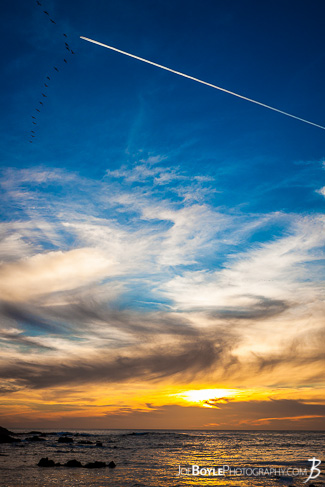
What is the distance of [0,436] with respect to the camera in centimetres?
6159

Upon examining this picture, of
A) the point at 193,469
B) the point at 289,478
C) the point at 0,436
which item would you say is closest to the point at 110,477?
the point at 193,469

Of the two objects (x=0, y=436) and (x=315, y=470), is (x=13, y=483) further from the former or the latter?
(x=0, y=436)

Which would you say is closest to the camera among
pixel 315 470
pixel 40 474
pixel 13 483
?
pixel 13 483

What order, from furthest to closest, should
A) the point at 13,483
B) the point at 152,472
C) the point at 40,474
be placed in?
1. the point at 152,472
2. the point at 40,474
3. the point at 13,483

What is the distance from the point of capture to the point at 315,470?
3080cm

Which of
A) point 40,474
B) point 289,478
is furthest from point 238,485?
point 40,474

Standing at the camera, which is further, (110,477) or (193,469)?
(193,469)

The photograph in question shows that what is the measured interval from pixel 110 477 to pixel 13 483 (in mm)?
7031

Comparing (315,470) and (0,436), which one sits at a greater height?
(315,470)

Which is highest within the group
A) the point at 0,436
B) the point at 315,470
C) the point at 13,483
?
the point at 13,483

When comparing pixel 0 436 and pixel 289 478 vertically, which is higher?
pixel 289 478

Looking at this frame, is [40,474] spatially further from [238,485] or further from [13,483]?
[238,485]

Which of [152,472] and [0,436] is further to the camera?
[0,436]

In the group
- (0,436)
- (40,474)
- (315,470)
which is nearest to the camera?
(40,474)
